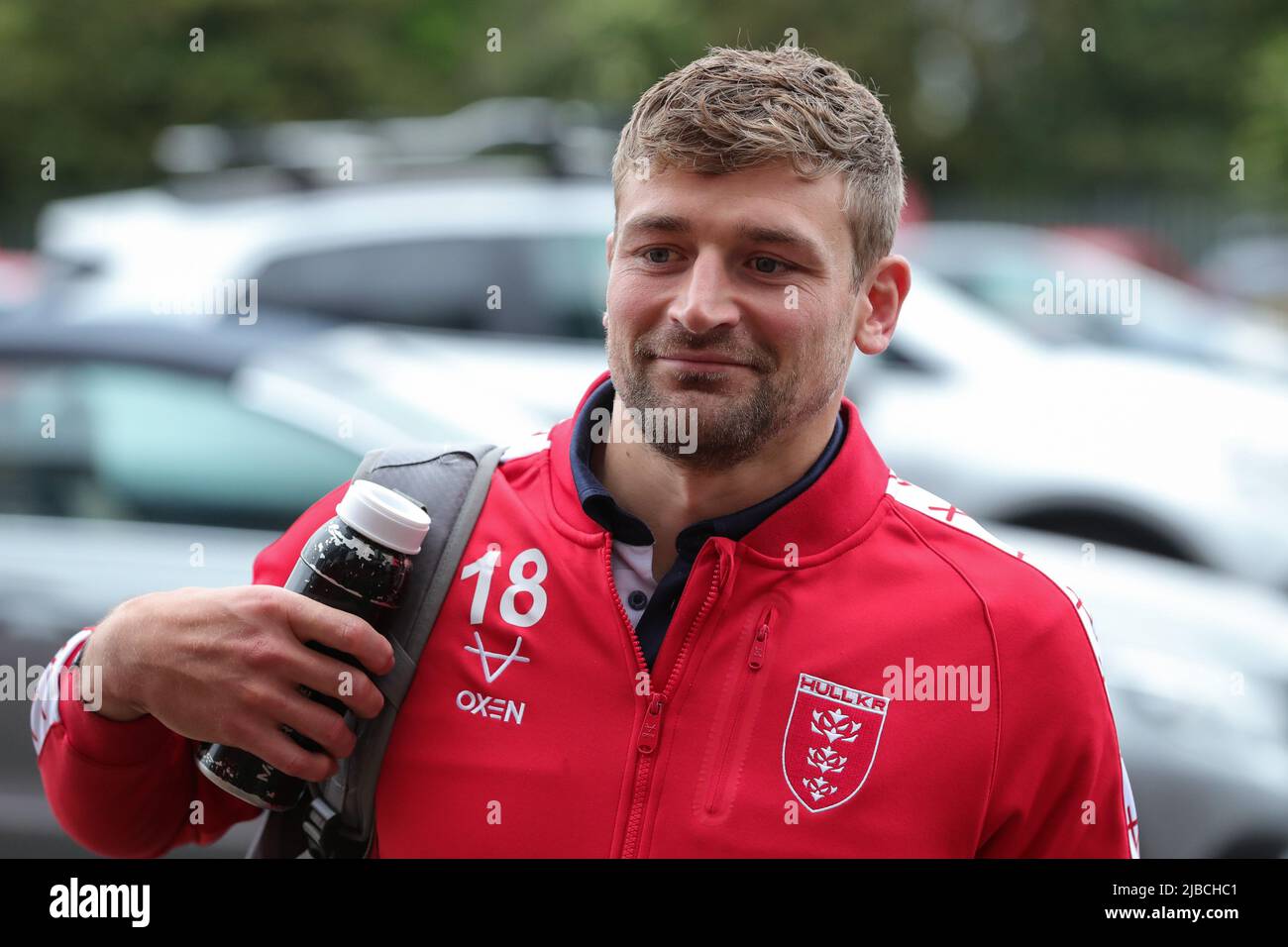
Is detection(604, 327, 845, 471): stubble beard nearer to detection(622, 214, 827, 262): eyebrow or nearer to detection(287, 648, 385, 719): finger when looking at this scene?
detection(622, 214, 827, 262): eyebrow

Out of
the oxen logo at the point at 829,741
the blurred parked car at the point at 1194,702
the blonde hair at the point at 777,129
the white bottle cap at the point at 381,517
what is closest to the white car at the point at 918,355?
the blurred parked car at the point at 1194,702

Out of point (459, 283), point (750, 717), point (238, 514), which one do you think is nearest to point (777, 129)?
point (750, 717)

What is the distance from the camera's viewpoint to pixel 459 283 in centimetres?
794

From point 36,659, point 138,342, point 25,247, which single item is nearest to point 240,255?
point 138,342

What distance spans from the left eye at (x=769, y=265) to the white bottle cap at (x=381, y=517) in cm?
60

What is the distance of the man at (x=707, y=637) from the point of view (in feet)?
6.38

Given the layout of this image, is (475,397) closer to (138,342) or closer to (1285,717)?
(138,342)

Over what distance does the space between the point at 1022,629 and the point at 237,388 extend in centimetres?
323

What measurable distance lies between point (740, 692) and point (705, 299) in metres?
0.55

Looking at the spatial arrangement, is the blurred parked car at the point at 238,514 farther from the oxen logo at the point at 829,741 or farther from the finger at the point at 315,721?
the finger at the point at 315,721

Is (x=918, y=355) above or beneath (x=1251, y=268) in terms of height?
above

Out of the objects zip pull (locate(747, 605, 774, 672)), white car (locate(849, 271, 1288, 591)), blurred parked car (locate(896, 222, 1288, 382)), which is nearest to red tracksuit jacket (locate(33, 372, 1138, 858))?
zip pull (locate(747, 605, 774, 672))

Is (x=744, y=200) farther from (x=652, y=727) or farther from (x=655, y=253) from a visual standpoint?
(x=652, y=727)

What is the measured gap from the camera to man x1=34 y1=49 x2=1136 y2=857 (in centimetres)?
194
